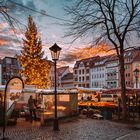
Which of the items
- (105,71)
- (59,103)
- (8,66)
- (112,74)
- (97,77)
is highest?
(8,66)

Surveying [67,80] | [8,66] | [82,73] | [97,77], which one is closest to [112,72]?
[97,77]

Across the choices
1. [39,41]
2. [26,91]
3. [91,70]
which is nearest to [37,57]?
[39,41]

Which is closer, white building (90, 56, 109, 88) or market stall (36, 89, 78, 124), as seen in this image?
market stall (36, 89, 78, 124)

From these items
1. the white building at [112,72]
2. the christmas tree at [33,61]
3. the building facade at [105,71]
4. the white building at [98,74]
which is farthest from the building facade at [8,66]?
the christmas tree at [33,61]

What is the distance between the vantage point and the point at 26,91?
3152cm

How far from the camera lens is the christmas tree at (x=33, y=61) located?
54562 mm

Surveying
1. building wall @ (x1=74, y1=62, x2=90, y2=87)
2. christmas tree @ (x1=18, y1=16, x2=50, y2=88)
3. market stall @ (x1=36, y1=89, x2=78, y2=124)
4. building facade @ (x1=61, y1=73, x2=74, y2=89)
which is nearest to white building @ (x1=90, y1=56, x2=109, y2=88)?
building wall @ (x1=74, y1=62, x2=90, y2=87)

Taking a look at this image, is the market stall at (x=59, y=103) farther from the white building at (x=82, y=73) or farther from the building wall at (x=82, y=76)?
the building wall at (x=82, y=76)

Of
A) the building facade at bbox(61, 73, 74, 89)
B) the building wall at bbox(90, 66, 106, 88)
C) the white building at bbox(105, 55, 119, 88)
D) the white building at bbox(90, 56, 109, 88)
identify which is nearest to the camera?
the white building at bbox(105, 55, 119, 88)

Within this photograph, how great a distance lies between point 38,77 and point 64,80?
335 ft

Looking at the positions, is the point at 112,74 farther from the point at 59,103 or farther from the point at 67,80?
the point at 59,103

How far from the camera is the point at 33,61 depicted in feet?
181

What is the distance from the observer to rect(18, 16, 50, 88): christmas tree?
54.6 meters

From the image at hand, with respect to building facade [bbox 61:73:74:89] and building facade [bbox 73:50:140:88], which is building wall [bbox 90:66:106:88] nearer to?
building facade [bbox 73:50:140:88]
